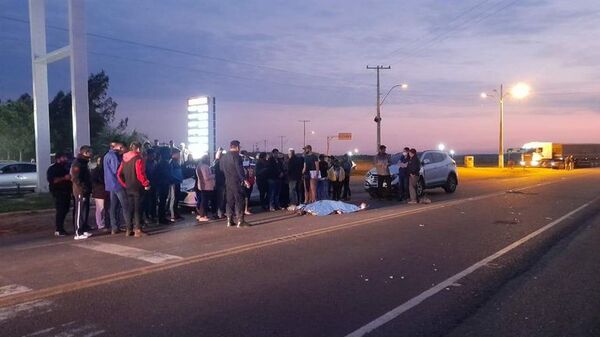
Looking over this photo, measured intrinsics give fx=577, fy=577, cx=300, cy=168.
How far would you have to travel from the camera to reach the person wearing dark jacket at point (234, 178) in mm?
11969

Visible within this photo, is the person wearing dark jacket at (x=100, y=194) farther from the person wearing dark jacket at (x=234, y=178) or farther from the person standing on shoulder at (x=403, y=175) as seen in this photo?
the person standing on shoulder at (x=403, y=175)

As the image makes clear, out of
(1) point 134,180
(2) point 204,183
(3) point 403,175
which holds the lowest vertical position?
(3) point 403,175

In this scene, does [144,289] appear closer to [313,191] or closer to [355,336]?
[355,336]

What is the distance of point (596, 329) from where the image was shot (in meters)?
5.49

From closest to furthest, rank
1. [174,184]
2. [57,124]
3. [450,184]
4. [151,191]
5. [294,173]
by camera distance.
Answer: [151,191]
[174,184]
[294,173]
[450,184]
[57,124]

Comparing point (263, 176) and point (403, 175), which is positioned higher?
point (263, 176)

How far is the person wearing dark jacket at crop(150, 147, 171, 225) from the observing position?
42.2 feet

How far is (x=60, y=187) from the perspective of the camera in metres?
11.2

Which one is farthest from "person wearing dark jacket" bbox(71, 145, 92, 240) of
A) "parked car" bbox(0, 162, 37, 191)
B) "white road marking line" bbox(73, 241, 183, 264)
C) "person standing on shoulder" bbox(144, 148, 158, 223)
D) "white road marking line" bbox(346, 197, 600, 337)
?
"parked car" bbox(0, 162, 37, 191)

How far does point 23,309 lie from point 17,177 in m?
17.1

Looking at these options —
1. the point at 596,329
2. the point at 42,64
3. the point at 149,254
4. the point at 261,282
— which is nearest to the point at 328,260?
the point at 261,282

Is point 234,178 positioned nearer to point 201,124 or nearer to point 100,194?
point 100,194

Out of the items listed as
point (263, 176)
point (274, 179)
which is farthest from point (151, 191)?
point (274, 179)

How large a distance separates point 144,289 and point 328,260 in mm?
2914
